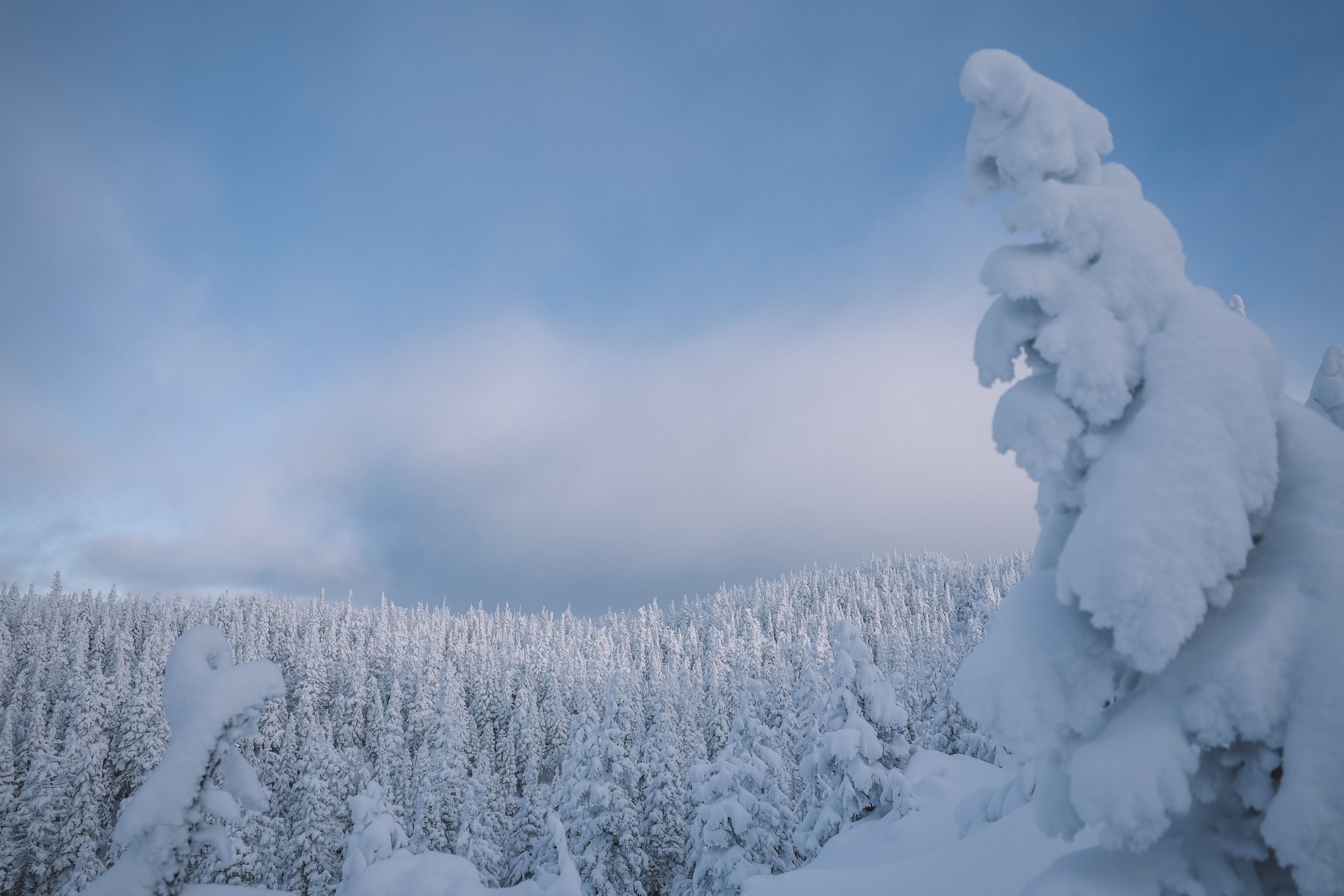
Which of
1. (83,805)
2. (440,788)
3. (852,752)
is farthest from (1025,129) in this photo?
(83,805)

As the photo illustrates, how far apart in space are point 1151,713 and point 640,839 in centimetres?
3037

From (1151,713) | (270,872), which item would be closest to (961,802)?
(1151,713)

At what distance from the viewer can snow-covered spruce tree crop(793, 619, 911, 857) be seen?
16766 millimetres

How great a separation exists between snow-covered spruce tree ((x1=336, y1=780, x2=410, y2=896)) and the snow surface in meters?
10.6

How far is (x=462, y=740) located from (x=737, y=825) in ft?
110

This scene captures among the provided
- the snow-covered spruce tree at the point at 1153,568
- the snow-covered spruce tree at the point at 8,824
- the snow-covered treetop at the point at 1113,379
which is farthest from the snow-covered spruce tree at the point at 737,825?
the snow-covered spruce tree at the point at 8,824

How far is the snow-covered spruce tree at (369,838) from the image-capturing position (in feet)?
50.3

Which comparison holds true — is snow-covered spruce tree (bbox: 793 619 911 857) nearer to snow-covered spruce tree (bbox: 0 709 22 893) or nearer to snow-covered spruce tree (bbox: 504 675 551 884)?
snow-covered spruce tree (bbox: 504 675 551 884)

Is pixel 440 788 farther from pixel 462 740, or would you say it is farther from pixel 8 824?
pixel 8 824

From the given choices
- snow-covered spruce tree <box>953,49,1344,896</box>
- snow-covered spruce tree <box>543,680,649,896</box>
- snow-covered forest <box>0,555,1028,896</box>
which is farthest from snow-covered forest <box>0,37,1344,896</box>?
snow-covered spruce tree <box>543,680,649,896</box>

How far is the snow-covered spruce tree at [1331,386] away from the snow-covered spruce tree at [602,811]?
86.7 ft

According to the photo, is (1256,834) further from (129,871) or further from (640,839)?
(640,839)

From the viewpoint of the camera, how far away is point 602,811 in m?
25.6

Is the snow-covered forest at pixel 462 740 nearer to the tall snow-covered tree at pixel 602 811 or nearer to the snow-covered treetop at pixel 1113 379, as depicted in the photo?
the tall snow-covered tree at pixel 602 811
